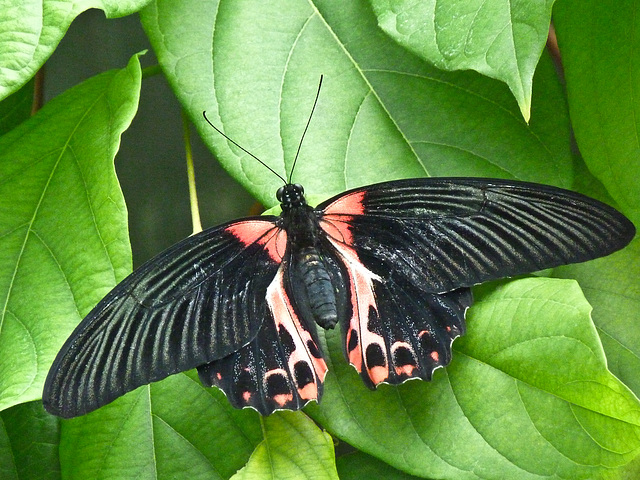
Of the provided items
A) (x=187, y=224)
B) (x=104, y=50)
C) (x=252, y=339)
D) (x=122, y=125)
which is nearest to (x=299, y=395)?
(x=252, y=339)

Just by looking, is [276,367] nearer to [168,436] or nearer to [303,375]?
[303,375]

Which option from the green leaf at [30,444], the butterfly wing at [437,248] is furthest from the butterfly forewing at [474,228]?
the green leaf at [30,444]

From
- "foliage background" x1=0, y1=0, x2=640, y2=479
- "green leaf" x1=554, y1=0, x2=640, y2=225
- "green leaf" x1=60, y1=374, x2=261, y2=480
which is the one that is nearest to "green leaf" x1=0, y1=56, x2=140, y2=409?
"foliage background" x1=0, y1=0, x2=640, y2=479

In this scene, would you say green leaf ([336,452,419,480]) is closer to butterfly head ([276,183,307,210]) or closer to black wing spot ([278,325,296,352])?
black wing spot ([278,325,296,352])

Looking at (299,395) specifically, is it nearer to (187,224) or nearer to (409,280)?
(409,280)

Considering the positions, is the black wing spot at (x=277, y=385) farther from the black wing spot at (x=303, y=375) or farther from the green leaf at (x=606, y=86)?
the green leaf at (x=606, y=86)
